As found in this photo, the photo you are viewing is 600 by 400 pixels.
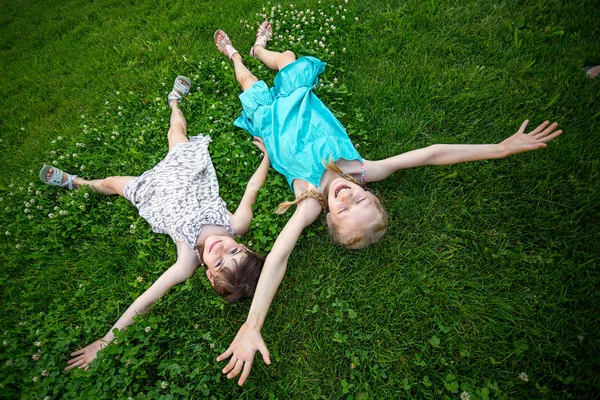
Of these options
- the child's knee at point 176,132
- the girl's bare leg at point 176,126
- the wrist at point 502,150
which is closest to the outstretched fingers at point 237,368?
the girl's bare leg at point 176,126

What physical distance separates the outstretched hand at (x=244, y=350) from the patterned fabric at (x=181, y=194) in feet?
4.60

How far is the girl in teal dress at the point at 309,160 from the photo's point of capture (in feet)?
10.8

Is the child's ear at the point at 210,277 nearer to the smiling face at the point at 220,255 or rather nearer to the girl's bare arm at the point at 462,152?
the smiling face at the point at 220,255

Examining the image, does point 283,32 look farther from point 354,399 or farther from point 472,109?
point 354,399

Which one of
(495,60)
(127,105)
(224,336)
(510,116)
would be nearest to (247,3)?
(127,105)

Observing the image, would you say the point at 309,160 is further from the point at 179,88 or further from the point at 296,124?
the point at 179,88

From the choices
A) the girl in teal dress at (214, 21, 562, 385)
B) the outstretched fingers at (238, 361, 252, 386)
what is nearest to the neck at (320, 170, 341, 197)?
the girl in teal dress at (214, 21, 562, 385)

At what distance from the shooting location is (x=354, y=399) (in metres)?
3.24

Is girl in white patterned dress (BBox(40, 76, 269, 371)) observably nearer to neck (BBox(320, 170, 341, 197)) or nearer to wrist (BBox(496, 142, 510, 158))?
neck (BBox(320, 170, 341, 197))

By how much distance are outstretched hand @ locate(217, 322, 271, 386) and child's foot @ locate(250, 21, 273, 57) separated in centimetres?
438

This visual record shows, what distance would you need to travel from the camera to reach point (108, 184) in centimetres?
454

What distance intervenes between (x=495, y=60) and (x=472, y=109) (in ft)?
3.02

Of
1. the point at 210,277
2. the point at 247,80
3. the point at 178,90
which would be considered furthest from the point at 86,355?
the point at 247,80

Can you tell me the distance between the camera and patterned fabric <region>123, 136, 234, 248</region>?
400 centimetres
